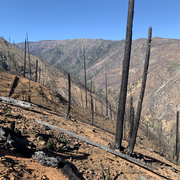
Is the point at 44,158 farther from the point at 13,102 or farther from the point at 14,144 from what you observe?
the point at 13,102

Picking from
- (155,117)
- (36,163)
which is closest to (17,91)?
(36,163)

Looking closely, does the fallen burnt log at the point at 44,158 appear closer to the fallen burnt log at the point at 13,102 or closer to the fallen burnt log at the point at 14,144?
the fallen burnt log at the point at 14,144

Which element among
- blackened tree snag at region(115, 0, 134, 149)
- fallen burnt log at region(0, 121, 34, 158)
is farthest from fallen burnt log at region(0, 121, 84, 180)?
blackened tree snag at region(115, 0, 134, 149)

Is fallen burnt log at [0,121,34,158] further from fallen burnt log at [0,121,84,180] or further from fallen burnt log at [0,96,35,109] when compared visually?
fallen burnt log at [0,96,35,109]

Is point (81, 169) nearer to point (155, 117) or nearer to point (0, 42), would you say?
point (155, 117)

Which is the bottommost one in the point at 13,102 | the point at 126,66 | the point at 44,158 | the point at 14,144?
the point at 44,158

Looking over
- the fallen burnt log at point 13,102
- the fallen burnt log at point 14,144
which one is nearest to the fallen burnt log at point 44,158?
the fallen burnt log at point 14,144

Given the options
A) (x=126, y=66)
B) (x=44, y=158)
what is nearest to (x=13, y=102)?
(x=44, y=158)

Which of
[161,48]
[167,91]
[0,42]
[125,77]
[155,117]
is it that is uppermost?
[161,48]

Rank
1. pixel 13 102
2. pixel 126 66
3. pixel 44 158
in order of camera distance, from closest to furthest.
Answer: pixel 44 158, pixel 126 66, pixel 13 102

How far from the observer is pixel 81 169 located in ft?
14.1

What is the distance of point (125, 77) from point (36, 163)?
185 inches

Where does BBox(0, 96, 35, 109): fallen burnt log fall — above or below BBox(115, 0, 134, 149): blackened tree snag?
below

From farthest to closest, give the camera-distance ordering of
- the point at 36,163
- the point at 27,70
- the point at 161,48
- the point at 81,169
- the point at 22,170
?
the point at 161,48
the point at 27,70
the point at 81,169
the point at 36,163
the point at 22,170
